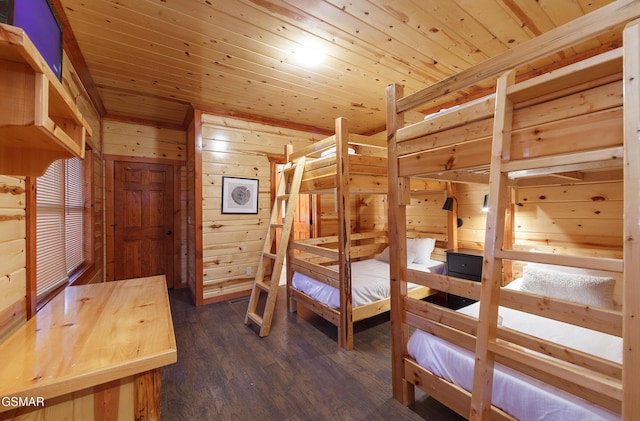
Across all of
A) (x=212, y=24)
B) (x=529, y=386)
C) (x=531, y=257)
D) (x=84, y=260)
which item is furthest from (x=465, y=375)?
(x=84, y=260)

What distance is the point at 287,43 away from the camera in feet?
7.26

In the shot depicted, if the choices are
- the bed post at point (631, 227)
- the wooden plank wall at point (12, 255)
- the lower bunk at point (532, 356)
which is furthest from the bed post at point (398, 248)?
the wooden plank wall at point (12, 255)

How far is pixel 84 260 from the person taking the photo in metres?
2.97

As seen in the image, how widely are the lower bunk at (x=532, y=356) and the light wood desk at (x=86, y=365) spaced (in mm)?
1323

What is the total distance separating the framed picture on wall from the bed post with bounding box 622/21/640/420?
3704mm

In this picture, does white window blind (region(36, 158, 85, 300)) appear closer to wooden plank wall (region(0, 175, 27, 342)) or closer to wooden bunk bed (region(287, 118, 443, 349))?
wooden plank wall (region(0, 175, 27, 342))

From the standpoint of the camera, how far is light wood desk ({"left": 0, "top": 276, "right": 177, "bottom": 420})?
0.80 metres

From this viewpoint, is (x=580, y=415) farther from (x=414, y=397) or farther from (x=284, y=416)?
(x=284, y=416)

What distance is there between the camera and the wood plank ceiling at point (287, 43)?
5.97 ft

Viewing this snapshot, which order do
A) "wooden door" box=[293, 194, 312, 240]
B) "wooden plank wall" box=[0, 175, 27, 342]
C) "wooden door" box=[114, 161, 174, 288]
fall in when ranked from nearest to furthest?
1. "wooden plank wall" box=[0, 175, 27, 342]
2. "wooden door" box=[114, 161, 174, 288]
3. "wooden door" box=[293, 194, 312, 240]

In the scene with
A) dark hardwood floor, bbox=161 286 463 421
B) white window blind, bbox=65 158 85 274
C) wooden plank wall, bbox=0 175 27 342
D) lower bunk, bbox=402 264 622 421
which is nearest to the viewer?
lower bunk, bbox=402 264 622 421

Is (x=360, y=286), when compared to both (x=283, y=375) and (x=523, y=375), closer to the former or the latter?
(x=283, y=375)

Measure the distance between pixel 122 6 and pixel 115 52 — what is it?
0.68m

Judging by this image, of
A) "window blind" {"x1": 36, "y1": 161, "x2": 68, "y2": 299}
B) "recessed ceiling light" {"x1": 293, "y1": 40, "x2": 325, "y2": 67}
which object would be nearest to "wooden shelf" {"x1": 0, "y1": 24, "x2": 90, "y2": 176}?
"window blind" {"x1": 36, "y1": 161, "x2": 68, "y2": 299}
